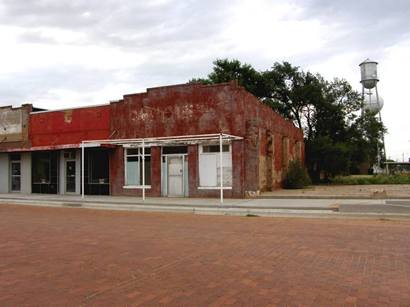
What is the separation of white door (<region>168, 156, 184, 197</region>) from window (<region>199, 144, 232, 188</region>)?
1.21 meters

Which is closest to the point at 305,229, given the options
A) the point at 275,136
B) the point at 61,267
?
the point at 61,267

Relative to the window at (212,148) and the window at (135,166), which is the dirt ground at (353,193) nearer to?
the window at (212,148)

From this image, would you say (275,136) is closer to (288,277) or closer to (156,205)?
(156,205)

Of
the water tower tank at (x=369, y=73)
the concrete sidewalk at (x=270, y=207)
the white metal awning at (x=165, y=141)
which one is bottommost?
the concrete sidewalk at (x=270, y=207)

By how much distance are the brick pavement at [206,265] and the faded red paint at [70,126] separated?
12.9 m

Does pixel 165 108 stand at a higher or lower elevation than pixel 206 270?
higher

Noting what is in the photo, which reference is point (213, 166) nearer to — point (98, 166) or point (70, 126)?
point (98, 166)

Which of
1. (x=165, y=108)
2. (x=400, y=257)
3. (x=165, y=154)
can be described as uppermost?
(x=165, y=108)

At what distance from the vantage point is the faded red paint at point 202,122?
22000 mm

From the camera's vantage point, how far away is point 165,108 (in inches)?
933

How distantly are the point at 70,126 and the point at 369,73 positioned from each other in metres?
40.0

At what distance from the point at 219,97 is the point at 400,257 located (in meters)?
14.9

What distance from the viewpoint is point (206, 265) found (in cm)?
784

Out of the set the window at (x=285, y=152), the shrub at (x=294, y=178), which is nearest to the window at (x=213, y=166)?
the shrub at (x=294, y=178)
